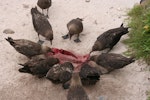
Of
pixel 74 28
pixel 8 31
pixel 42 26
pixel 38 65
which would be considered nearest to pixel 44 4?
pixel 42 26

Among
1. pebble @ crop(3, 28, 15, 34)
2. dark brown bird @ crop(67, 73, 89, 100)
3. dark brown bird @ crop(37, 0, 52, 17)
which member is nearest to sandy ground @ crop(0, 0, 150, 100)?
pebble @ crop(3, 28, 15, 34)

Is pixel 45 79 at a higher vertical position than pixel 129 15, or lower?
lower

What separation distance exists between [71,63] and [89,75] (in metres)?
0.73

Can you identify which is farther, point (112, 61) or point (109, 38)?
point (109, 38)

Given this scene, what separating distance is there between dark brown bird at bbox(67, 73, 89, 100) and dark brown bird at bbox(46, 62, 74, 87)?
335 mm

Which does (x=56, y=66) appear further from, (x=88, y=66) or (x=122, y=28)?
(x=122, y=28)

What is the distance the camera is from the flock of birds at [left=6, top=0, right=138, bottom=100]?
6.64 metres

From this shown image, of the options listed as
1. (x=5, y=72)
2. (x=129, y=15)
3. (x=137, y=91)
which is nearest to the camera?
(x=137, y=91)

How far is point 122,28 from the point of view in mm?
7969

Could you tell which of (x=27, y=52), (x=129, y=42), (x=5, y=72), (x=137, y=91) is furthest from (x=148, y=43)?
(x=5, y=72)

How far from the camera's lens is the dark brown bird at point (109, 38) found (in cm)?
771

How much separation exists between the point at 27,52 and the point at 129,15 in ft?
9.77

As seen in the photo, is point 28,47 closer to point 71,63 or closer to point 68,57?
point 68,57

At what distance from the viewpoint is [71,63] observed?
7.23 m
